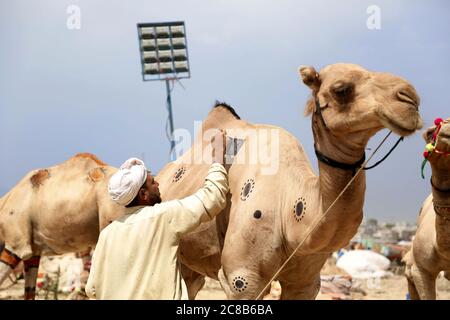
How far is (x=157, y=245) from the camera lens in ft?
12.6

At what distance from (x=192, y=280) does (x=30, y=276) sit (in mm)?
3593

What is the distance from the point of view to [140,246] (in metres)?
3.81

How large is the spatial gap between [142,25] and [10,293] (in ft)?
33.2

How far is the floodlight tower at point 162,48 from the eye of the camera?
822 inches

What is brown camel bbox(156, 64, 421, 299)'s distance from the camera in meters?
4.04

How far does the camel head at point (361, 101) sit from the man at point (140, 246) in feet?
3.38

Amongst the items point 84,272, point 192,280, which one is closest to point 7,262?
point 84,272

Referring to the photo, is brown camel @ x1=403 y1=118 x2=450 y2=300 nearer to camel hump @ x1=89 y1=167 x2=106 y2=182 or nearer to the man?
the man

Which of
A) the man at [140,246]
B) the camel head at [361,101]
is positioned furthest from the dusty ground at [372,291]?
the man at [140,246]

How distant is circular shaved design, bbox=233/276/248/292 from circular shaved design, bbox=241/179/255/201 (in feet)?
2.00

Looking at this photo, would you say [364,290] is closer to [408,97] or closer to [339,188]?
[339,188]
